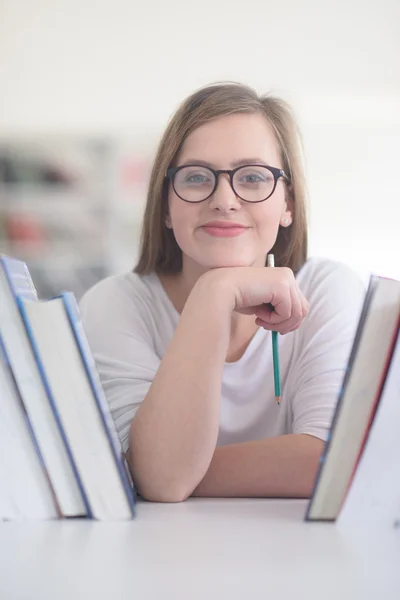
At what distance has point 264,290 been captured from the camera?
2.86 feet

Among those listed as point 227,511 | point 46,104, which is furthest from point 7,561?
point 46,104

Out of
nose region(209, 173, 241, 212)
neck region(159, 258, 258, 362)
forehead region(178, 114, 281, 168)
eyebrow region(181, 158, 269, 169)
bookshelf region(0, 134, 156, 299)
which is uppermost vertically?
forehead region(178, 114, 281, 168)

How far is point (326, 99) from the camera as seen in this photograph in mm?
3920

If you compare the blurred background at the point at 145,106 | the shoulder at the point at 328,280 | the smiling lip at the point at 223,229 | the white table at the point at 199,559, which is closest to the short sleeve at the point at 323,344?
the shoulder at the point at 328,280

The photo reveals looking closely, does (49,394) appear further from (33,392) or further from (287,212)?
(287,212)

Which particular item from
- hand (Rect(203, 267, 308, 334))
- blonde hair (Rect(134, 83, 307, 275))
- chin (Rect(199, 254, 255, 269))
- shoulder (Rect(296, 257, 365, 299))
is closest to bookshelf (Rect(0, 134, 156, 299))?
blonde hair (Rect(134, 83, 307, 275))

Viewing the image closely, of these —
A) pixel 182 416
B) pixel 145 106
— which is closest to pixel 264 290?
pixel 182 416

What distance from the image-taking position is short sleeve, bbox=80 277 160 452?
3.19 feet

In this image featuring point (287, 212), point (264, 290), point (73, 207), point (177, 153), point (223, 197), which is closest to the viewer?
A: point (264, 290)

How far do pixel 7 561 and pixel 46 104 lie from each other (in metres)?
3.85

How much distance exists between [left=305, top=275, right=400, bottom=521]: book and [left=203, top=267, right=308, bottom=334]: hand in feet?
0.94

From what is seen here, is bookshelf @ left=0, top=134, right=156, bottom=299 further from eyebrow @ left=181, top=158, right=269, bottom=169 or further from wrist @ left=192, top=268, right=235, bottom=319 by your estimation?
wrist @ left=192, top=268, right=235, bottom=319

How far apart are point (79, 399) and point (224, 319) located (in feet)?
0.87

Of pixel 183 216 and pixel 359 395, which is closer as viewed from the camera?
pixel 359 395
